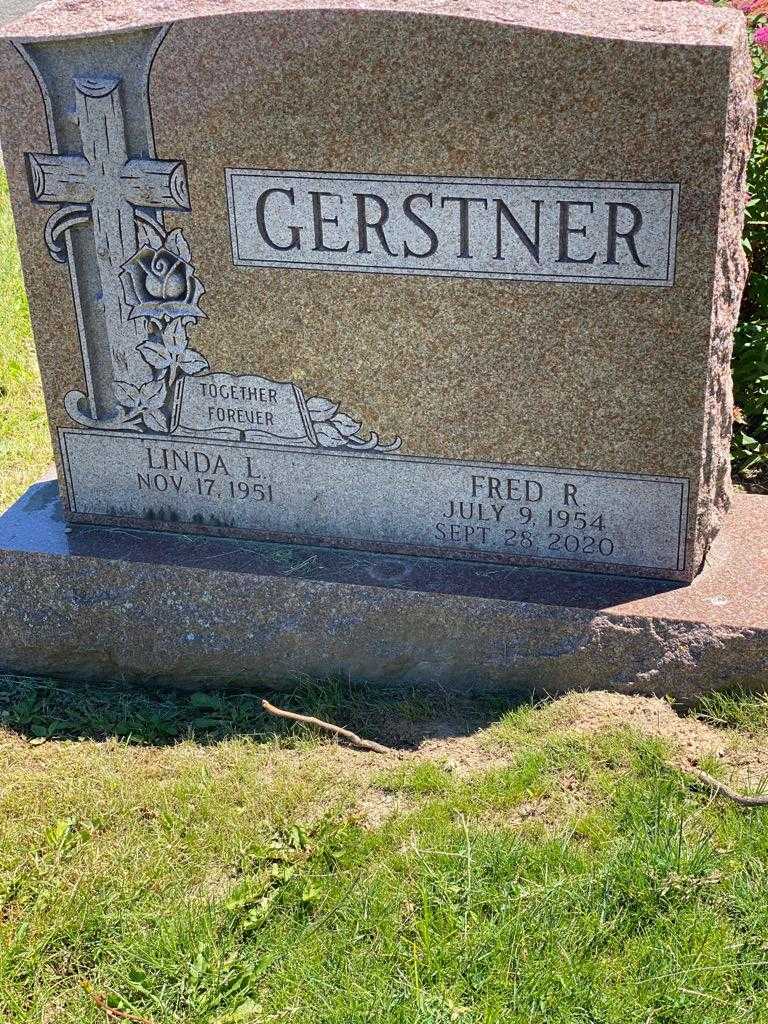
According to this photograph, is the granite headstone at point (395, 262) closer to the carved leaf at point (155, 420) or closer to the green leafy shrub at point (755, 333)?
the carved leaf at point (155, 420)

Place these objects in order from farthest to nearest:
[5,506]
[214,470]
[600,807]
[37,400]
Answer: [37,400] → [5,506] → [214,470] → [600,807]

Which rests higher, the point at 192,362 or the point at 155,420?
the point at 192,362

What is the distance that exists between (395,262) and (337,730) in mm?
1228

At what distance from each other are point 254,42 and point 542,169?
0.78m

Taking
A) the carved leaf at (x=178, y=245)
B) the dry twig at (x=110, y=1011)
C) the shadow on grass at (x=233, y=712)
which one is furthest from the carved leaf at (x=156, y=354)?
the dry twig at (x=110, y=1011)

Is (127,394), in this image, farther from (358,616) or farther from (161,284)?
(358,616)

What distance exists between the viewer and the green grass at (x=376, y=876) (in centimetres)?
253

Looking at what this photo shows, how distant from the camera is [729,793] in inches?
115

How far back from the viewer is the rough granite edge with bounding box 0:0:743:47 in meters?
2.94

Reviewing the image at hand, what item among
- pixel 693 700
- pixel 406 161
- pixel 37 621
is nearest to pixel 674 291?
pixel 406 161

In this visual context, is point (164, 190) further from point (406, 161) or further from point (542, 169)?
point (542, 169)

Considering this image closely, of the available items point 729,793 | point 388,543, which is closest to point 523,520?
point 388,543

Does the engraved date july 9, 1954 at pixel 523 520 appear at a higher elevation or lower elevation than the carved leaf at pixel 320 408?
lower

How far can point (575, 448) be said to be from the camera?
3332 millimetres
